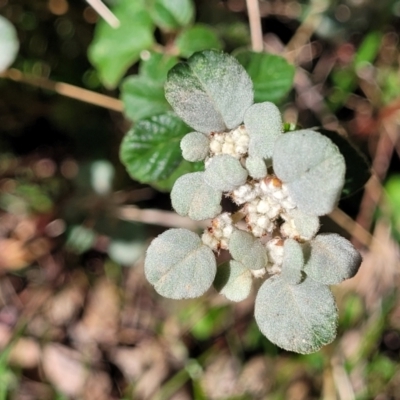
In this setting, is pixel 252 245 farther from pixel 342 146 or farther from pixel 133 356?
pixel 133 356

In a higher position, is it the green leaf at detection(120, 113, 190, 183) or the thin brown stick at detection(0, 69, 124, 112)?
the green leaf at detection(120, 113, 190, 183)

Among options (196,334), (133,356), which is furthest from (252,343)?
(133,356)

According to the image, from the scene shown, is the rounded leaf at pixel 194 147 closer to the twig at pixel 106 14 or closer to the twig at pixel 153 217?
the twig at pixel 106 14

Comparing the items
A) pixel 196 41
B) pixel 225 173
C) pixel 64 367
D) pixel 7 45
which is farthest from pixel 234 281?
pixel 64 367

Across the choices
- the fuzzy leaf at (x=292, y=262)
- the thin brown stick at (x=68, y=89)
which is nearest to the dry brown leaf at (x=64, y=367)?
the thin brown stick at (x=68, y=89)

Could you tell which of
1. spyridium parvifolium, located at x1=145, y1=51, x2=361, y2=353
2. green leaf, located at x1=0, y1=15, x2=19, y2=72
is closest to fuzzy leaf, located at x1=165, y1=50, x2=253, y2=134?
spyridium parvifolium, located at x1=145, y1=51, x2=361, y2=353

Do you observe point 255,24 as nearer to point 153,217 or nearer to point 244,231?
point 153,217

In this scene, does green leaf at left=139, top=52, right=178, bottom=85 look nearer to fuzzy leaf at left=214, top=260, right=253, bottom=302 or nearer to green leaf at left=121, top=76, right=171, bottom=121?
green leaf at left=121, top=76, right=171, bottom=121
